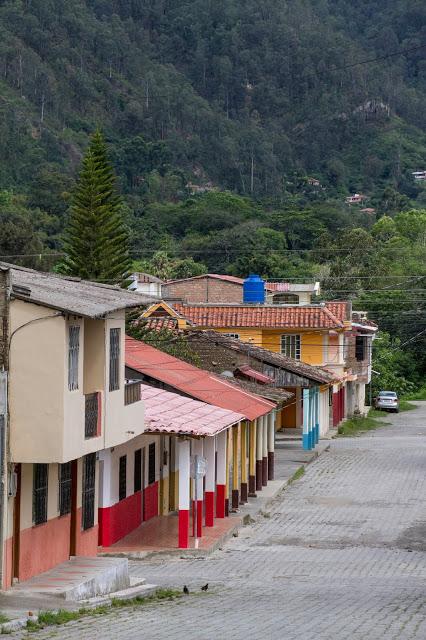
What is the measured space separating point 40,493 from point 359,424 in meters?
40.7

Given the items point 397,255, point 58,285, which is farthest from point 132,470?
point 397,255

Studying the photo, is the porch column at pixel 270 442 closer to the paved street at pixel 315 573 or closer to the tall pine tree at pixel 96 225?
the paved street at pixel 315 573

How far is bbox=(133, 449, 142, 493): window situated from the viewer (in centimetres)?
2584

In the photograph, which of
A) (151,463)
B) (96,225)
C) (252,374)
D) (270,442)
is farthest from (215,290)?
(151,463)

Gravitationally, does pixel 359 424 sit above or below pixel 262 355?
below

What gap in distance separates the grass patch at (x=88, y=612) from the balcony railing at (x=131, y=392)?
3.45 meters

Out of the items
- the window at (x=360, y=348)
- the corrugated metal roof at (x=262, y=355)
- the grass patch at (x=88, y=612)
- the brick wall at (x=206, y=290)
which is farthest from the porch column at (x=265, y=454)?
the brick wall at (x=206, y=290)

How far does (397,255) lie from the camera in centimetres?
10731

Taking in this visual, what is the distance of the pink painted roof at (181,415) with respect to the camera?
77.7 ft

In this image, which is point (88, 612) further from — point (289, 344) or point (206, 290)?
point (206, 290)

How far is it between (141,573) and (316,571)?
270cm

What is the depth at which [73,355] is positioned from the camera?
18.2 meters

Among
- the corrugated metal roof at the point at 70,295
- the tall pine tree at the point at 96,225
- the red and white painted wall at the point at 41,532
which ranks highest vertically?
the tall pine tree at the point at 96,225

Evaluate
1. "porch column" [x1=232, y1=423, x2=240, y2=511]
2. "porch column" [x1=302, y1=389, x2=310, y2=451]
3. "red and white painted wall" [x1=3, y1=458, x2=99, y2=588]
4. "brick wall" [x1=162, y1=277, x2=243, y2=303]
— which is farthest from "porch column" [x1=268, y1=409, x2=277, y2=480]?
"brick wall" [x1=162, y1=277, x2=243, y2=303]
